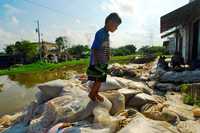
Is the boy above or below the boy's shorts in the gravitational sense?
above

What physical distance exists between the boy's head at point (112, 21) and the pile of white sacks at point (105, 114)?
880 mm

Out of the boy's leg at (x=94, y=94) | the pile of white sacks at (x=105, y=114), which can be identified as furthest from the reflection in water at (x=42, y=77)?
the boy's leg at (x=94, y=94)

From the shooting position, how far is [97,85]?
3.35 m

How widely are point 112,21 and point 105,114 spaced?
101 cm

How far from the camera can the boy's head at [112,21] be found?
3.12 meters

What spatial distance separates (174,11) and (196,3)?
66 cm

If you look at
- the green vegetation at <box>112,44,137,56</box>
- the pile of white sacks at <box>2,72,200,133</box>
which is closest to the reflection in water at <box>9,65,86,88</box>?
the pile of white sacks at <box>2,72,200,133</box>

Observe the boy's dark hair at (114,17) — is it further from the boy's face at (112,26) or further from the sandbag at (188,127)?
the sandbag at (188,127)

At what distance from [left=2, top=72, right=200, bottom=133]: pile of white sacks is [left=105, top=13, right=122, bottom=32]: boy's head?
2.89 feet

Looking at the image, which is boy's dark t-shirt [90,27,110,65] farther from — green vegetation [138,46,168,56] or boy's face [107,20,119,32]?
green vegetation [138,46,168,56]

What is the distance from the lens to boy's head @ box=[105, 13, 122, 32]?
312cm

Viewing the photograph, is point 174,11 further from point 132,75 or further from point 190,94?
point 190,94

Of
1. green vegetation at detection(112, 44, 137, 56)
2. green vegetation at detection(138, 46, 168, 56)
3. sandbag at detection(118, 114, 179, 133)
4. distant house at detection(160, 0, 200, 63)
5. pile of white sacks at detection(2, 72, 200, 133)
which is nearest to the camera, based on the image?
sandbag at detection(118, 114, 179, 133)

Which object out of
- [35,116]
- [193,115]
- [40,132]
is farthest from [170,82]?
[40,132]
